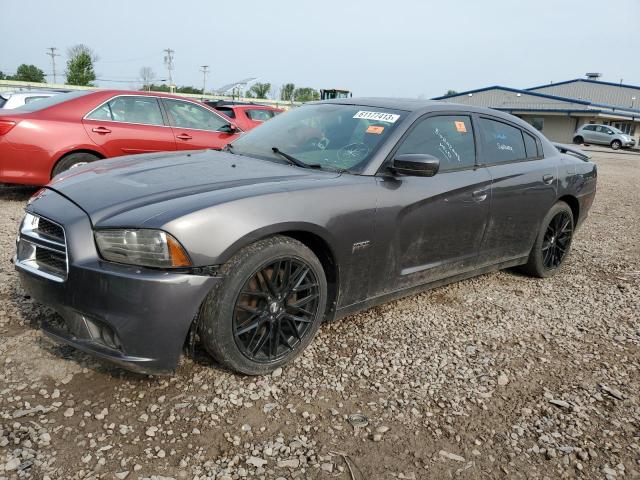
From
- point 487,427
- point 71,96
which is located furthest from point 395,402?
point 71,96

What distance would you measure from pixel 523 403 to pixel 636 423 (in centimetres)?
54

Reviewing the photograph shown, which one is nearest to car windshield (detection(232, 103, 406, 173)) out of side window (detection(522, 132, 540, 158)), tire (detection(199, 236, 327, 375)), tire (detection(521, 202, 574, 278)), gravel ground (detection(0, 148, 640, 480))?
tire (detection(199, 236, 327, 375))

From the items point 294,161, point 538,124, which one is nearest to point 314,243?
point 294,161

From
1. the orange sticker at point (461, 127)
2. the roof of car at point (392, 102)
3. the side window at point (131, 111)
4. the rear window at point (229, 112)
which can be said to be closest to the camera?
the roof of car at point (392, 102)

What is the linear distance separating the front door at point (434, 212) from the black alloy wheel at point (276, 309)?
1.74 feet

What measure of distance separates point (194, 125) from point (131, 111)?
0.86 meters

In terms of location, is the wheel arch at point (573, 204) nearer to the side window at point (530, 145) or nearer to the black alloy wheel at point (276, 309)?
the side window at point (530, 145)

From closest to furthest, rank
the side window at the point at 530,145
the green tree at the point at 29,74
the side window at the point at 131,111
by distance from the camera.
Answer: the side window at the point at 530,145 < the side window at the point at 131,111 < the green tree at the point at 29,74

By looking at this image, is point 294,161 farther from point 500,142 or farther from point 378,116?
point 500,142

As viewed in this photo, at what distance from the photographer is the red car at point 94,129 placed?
573 cm

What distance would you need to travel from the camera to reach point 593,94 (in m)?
51.2

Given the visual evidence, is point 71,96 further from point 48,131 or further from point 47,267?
point 47,267

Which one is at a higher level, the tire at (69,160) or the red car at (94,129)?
the red car at (94,129)

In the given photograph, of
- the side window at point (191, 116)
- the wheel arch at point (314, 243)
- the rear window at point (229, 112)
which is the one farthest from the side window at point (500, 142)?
the rear window at point (229, 112)
